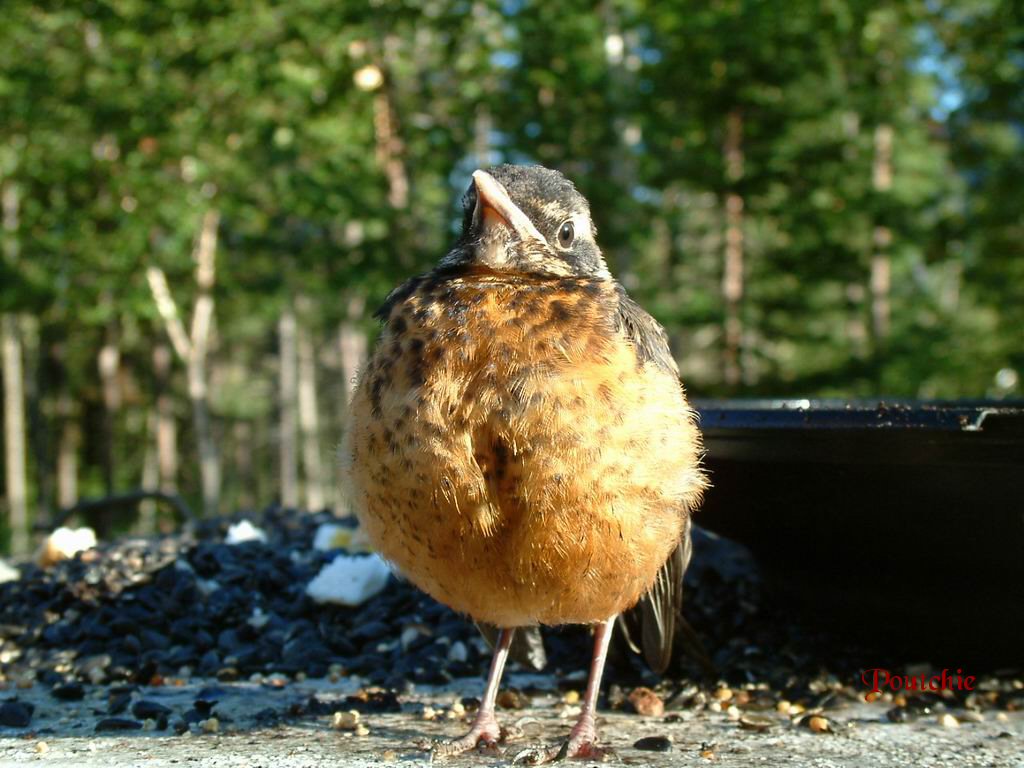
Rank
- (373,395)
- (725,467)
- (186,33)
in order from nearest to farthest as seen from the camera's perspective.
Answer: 1. (373,395)
2. (725,467)
3. (186,33)

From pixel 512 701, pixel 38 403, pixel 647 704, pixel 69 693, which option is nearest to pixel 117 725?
pixel 69 693

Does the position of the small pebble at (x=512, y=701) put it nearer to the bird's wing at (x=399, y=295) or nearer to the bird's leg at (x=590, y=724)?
the bird's leg at (x=590, y=724)

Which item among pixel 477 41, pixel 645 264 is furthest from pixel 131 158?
pixel 645 264

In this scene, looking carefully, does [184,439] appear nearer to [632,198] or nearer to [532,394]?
[632,198]

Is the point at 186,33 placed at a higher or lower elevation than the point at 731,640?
higher

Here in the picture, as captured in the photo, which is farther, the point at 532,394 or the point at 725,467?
the point at 725,467

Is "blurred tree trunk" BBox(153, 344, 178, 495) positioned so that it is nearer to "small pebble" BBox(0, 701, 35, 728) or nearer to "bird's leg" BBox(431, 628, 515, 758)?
"small pebble" BBox(0, 701, 35, 728)

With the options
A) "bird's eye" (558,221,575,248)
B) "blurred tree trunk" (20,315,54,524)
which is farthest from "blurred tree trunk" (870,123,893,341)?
"blurred tree trunk" (20,315,54,524)
